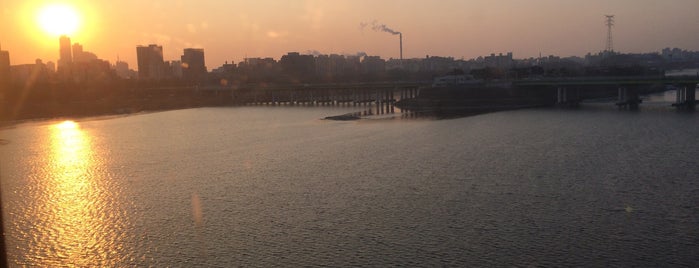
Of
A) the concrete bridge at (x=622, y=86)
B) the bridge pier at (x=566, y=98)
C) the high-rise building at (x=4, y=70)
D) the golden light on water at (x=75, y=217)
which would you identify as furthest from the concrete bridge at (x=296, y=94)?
the golden light on water at (x=75, y=217)

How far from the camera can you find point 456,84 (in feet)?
130

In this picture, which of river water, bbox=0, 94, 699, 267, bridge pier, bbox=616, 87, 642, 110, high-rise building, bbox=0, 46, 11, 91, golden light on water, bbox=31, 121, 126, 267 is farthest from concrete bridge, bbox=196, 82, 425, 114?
golden light on water, bbox=31, 121, 126, 267

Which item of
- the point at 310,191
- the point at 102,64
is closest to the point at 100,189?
the point at 310,191

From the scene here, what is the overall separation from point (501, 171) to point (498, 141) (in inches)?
221

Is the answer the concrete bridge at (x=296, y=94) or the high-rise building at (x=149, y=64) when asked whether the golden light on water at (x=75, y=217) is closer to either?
the concrete bridge at (x=296, y=94)

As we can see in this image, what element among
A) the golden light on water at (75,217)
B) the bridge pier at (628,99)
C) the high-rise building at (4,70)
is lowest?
the golden light on water at (75,217)

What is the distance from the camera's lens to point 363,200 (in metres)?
10.7

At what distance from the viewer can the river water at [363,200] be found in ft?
25.7

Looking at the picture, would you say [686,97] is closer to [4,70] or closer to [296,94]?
[296,94]

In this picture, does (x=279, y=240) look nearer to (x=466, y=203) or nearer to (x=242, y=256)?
(x=242, y=256)

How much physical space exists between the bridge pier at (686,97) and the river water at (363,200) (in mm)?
11023

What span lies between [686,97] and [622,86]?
3.43 m

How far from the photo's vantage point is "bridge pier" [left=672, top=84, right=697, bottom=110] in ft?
99.0

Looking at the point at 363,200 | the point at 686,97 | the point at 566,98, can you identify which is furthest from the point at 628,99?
the point at 363,200
